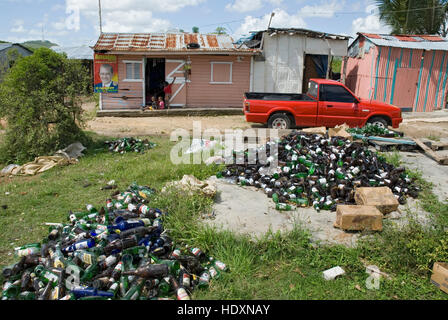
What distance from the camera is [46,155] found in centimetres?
919

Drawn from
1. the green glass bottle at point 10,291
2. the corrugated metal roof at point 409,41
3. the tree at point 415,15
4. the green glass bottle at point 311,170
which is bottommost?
the green glass bottle at point 10,291

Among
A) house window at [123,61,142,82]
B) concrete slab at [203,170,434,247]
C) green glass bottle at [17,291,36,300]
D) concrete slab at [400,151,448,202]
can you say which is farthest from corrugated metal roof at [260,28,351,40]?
green glass bottle at [17,291,36,300]

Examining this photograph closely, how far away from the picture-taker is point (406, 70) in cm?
1684

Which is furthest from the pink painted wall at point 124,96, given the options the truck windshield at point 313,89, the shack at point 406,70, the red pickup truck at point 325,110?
the shack at point 406,70

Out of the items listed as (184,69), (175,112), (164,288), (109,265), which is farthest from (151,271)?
(184,69)

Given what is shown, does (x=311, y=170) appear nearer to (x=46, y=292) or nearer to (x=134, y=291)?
(x=134, y=291)

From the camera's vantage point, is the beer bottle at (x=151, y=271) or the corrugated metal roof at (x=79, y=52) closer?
the beer bottle at (x=151, y=271)

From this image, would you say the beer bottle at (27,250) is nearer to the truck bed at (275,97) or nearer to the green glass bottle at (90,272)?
the green glass bottle at (90,272)

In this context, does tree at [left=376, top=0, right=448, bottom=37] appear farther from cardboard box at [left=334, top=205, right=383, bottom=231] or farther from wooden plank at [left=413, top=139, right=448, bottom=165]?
cardboard box at [left=334, top=205, right=383, bottom=231]

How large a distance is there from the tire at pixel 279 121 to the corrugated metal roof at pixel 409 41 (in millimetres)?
7767

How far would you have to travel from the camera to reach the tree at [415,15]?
20.0m

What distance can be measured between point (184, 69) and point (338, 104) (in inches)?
320

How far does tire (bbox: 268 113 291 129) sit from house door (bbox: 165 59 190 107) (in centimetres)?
659
